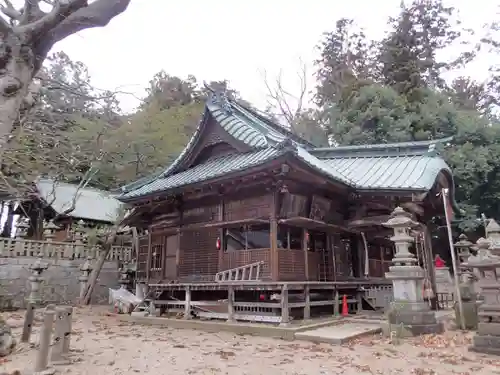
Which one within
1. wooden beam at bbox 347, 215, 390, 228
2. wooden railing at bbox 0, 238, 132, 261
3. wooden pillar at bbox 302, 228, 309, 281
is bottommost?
wooden pillar at bbox 302, 228, 309, 281

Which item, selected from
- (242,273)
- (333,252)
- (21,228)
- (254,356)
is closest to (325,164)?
(333,252)

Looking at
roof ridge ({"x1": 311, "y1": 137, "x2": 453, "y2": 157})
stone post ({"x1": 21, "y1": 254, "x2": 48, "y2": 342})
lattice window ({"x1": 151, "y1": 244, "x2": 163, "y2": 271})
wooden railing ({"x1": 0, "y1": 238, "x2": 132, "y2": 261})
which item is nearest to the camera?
stone post ({"x1": 21, "y1": 254, "x2": 48, "y2": 342})

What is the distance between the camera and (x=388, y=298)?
1304 cm

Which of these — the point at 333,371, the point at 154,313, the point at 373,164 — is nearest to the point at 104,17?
the point at 333,371

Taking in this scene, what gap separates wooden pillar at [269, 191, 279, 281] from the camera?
1052 centimetres

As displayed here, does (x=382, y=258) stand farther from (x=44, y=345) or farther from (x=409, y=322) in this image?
(x=44, y=345)

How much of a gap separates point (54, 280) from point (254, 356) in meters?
14.5

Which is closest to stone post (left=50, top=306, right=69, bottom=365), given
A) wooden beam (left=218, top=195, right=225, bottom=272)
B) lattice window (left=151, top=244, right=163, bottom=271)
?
wooden beam (left=218, top=195, right=225, bottom=272)

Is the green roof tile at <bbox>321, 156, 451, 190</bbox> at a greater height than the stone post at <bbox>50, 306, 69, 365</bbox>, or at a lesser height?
greater

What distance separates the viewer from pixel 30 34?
6430mm

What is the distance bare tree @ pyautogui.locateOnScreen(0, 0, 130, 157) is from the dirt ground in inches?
159

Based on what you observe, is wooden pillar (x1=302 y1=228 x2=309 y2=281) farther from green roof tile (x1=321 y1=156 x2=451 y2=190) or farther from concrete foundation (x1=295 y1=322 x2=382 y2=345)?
green roof tile (x1=321 y1=156 x2=451 y2=190)

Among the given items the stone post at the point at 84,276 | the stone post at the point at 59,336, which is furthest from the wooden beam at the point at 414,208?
the stone post at the point at 84,276

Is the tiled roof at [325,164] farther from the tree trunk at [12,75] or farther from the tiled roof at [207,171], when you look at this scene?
the tree trunk at [12,75]
